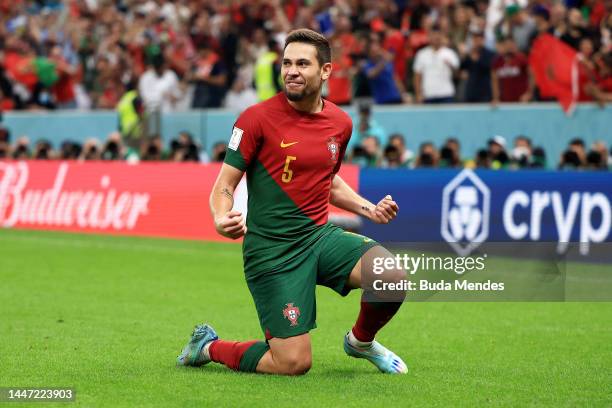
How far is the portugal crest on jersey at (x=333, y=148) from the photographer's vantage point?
7.75 m

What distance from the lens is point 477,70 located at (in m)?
19.9

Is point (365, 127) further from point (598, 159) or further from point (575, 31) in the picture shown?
point (598, 159)

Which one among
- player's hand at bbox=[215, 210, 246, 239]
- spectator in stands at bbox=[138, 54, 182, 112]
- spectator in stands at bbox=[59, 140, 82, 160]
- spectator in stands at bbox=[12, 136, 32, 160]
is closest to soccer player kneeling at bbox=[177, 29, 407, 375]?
player's hand at bbox=[215, 210, 246, 239]

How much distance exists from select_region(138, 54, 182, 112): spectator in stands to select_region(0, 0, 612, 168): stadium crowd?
27 mm

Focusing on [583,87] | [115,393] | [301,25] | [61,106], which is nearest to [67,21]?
[61,106]

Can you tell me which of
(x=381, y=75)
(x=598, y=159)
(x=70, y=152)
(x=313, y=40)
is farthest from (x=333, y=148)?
(x=70, y=152)

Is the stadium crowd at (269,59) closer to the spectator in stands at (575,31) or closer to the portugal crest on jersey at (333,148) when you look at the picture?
the spectator in stands at (575,31)

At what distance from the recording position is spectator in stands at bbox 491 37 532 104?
19281 mm

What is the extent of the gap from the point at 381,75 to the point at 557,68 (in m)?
3.60

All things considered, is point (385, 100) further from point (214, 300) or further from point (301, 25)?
point (214, 300)

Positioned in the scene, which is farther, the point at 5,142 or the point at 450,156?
the point at 5,142

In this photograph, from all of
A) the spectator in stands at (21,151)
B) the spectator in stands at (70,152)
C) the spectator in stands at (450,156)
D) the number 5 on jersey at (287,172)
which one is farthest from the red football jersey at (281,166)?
the spectator in stands at (21,151)

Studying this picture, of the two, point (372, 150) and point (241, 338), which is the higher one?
point (372, 150)

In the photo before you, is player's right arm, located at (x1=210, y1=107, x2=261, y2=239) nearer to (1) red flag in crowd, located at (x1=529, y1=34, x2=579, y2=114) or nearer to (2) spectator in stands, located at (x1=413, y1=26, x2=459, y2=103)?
(1) red flag in crowd, located at (x1=529, y1=34, x2=579, y2=114)
